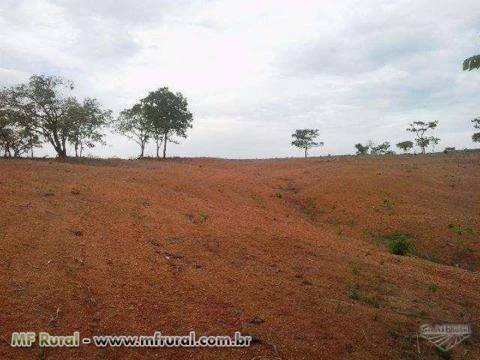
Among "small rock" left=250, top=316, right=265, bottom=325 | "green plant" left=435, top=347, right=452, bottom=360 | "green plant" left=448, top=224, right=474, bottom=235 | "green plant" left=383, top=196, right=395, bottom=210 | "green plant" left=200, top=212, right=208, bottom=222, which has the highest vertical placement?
"green plant" left=383, top=196, right=395, bottom=210

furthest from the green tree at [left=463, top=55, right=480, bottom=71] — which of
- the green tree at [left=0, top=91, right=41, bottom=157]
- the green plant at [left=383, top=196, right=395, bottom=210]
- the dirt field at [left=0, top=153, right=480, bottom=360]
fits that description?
the green tree at [left=0, top=91, right=41, bottom=157]

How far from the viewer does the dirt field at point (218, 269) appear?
19.0 ft

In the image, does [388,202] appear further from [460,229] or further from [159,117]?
[159,117]

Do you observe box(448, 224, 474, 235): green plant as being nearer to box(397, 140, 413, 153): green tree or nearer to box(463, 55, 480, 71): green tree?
box(463, 55, 480, 71): green tree

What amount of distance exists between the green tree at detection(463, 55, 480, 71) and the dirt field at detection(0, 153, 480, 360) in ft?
15.6

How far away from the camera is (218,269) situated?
7.96m

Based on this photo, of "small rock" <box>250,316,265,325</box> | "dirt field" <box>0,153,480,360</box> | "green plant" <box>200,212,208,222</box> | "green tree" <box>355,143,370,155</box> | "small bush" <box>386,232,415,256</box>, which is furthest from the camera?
"green tree" <box>355,143,370,155</box>

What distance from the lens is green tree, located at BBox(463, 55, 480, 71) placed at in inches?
308

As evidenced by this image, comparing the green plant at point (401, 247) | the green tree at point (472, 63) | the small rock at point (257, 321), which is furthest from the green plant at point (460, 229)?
the small rock at point (257, 321)

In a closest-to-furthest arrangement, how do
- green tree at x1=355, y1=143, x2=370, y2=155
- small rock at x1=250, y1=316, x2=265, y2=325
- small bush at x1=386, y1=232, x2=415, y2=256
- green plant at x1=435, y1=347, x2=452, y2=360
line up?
green plant at x1=435, y1=347, x2=452, y2=360 → small rock at x1=250, y1=316, x2=265, y2=325 → small bush at x1=386, y1=232, x2=415, y2=256 → green tree at x1=355, y1=143, x2=370, y2=155

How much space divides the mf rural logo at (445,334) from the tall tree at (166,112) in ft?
89.0

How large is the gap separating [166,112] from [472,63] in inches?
1009

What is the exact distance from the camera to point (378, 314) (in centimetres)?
689

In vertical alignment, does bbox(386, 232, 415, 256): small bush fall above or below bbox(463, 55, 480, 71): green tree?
below
